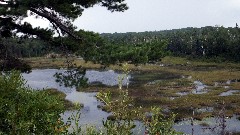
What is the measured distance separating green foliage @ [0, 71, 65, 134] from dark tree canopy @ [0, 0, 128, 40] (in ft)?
22.3

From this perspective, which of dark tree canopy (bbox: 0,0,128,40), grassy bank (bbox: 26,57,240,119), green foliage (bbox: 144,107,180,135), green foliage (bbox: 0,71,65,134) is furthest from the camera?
grassy bank (bbox: 26,57,240,119)

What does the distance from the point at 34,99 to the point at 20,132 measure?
1.60 m

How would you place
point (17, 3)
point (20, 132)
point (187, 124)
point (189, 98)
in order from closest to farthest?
point (20, 132) < point (17, 3) < point (187, 124) < point (189, 98)

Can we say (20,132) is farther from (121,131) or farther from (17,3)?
(17,3)

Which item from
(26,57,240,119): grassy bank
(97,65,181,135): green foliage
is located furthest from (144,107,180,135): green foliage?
(26,57,240,119): grassy bank

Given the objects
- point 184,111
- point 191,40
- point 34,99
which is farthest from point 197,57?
point 34,99

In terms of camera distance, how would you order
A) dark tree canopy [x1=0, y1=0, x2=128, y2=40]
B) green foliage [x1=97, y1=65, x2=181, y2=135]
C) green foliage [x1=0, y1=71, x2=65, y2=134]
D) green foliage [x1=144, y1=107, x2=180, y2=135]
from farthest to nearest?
dark tree canopy [x1=0, y1=0, x2=128, y2=40]
green foliage [x1=0, y1=71, x2=65, y2=134]
green foliage [x1=144, y1=107, x2=180, y2=135]
green foliage [x1=97, y1=65, x2=181, y2=135]

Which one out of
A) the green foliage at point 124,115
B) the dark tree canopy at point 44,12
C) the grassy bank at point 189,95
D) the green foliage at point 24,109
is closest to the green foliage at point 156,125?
the green foliage at point 124,115

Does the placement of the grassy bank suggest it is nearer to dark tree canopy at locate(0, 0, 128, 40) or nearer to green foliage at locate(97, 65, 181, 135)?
dark tree canopy at locate(0, 0, 128, 40)

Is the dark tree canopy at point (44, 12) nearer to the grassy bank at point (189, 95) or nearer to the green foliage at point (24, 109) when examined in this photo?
the green foliage at point (24, 109)

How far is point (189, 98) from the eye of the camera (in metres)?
49.4

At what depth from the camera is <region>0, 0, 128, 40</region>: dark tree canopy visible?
14266mm

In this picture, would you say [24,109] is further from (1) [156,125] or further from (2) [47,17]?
(2) [47,17]

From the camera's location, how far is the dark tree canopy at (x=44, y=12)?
46.8 ft
